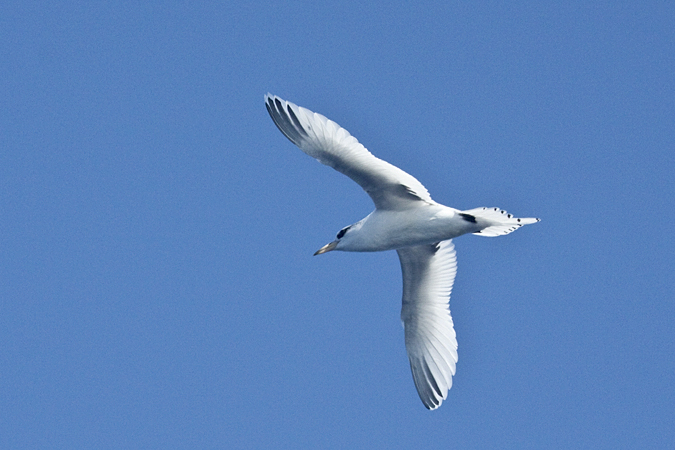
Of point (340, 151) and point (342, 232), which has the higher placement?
point (340, 151)

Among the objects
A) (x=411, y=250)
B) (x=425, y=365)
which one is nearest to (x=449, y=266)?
(x=411, y=250)

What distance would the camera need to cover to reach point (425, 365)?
14.9m

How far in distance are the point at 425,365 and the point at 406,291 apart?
1423 millimetres

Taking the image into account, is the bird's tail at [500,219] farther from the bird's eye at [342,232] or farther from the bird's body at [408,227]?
the bird's eye at [342,232]

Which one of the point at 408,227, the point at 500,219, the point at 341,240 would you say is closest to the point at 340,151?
the point at 408,227

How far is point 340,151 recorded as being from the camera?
1211 cm

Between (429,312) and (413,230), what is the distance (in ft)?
8.35

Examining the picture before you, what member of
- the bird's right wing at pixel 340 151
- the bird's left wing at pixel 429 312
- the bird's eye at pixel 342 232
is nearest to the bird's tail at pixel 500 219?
the bird's right wing at pixel 340 151

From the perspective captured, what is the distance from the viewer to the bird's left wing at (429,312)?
14.8 meters

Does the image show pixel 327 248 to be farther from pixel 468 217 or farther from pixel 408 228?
pixel 468 217

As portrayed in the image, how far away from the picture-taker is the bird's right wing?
1181 cm

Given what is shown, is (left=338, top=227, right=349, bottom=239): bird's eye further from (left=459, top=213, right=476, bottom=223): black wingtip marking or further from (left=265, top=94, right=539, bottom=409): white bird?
(left=459, top=213, right=476, bottom=223): black wingtip marking

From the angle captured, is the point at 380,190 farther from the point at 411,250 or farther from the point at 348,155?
the point at 411,250

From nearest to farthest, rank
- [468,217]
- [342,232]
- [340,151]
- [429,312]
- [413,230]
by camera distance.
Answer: [340,151]
[468,217]
[413,230]
[342,232]
[429,312]
